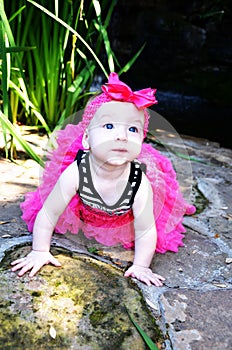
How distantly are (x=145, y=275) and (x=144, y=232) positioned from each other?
0.16 m

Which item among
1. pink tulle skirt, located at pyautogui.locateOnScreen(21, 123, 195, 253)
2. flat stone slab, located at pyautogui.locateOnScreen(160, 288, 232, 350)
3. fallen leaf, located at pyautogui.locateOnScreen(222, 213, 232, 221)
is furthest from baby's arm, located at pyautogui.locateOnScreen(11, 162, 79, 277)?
fallen leaf, located at pyautogui.locateOnScreen(222, 213, 232, 221)

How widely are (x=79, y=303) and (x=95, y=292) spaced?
0.07 meters

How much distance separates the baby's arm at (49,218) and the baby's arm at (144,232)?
22 cm

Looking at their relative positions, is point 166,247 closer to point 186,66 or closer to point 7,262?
point 7,262

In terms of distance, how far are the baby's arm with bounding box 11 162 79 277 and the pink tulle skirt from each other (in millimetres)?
132

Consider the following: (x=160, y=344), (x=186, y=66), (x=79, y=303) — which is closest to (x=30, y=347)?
(x=79, y=303)

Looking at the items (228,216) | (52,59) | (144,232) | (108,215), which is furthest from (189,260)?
(52,59)

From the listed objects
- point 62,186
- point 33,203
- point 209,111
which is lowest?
point 209,111

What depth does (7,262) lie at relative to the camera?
1.40 m

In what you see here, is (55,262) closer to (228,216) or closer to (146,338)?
(146,338)

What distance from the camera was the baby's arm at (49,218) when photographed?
4.57 ft

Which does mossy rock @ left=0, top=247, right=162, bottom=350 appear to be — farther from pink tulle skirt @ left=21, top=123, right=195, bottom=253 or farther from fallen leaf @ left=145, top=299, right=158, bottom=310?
pink tulle skirt @ left=21, top=123, right=195, bottom=253

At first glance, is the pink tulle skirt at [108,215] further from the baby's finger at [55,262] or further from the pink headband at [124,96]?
the pink headband at [124,96]

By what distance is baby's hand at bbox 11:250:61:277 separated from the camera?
52.5 inches
